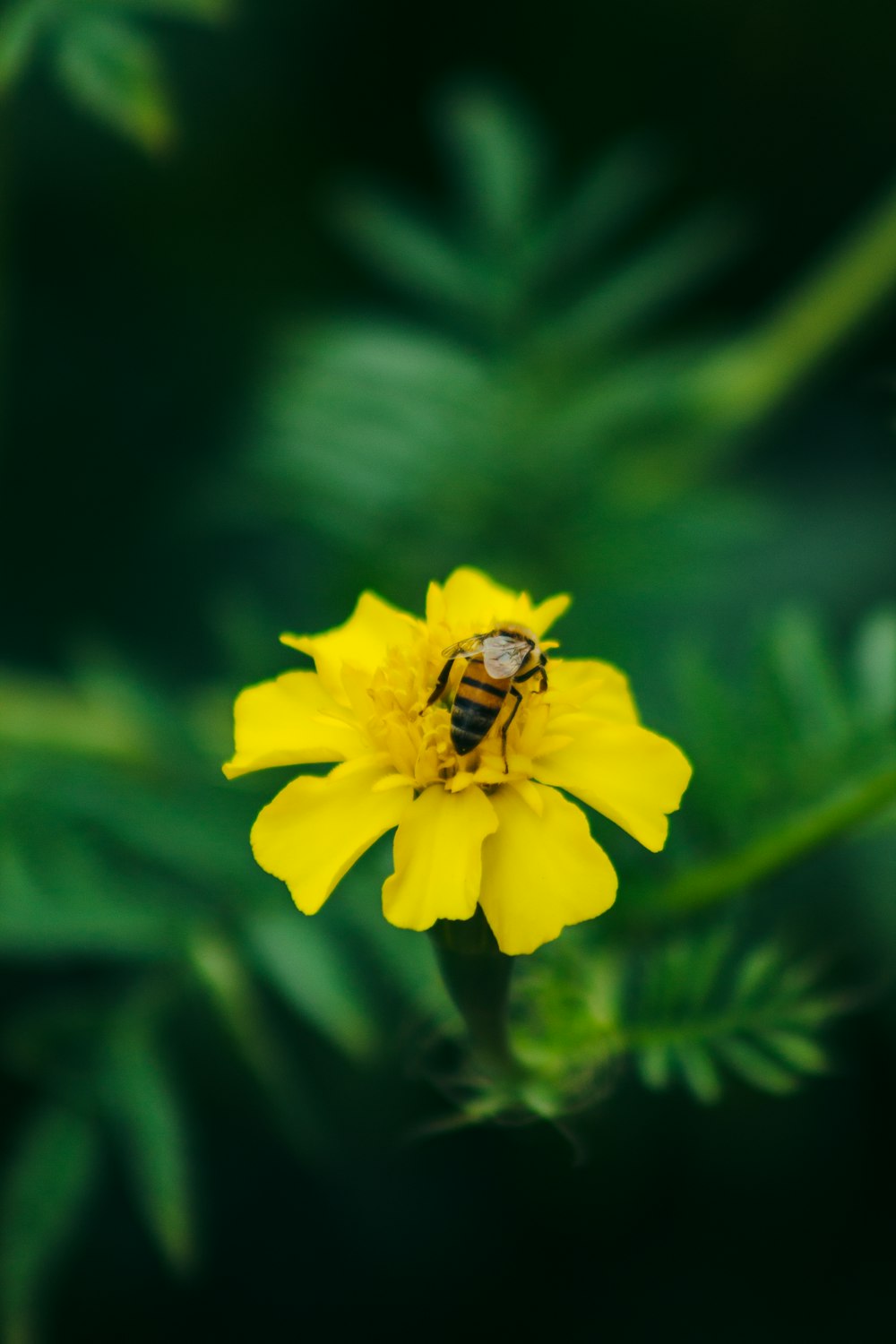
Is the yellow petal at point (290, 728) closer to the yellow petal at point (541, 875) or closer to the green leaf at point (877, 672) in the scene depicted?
the yellow petal at point (541, 875)

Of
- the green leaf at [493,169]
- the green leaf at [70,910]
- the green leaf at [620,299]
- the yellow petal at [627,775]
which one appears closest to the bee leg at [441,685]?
the yellow petal at [627,775]

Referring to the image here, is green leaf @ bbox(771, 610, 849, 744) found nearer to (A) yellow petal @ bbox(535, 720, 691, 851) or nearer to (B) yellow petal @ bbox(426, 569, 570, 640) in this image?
(B) yellow petal @ bbox(426, 569, 570, 640)

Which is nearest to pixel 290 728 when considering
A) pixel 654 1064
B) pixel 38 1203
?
pixel 654 1064

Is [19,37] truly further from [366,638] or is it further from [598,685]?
[598,685]

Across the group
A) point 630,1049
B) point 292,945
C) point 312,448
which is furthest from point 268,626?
point 630,1049

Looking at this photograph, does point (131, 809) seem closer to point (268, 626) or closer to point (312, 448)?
point (268, 626)

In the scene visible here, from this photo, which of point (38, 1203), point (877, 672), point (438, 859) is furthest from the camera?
point (38, 1203)

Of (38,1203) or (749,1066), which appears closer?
(749,1066)
